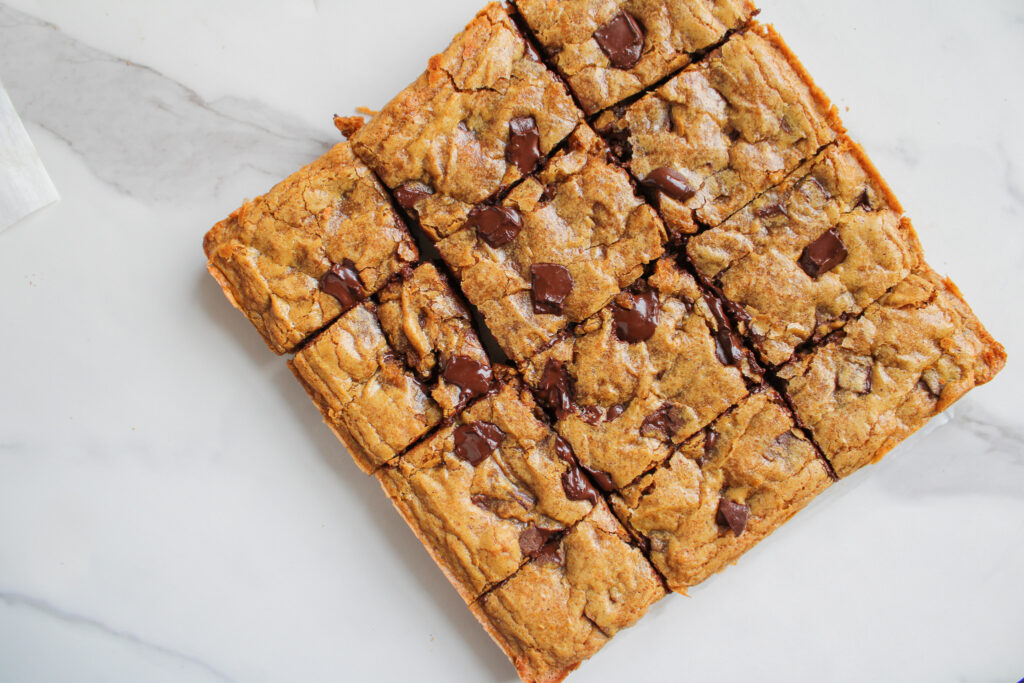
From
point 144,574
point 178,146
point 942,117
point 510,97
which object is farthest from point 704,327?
point 144,574

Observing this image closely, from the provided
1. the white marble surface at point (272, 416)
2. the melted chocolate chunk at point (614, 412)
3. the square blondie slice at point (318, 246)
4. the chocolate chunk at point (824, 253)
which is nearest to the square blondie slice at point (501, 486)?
the melted chocolate chunk at point (614, 412)

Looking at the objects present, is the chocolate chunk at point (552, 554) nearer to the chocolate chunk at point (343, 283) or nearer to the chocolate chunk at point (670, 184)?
the chocolate chunk at point (343, 283)

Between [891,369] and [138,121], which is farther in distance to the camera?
[138,121]

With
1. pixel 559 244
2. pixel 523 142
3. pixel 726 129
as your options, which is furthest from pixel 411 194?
pixel 726 129

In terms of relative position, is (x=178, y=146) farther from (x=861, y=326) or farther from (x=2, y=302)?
(x=861, y=326)

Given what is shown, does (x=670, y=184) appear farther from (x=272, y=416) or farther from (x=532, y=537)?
(x=272, y=416)

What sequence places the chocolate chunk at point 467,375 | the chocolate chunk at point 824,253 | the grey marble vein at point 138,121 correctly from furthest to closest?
the grey marble vein at point 138,121 → the chocolate chunk at point 467,375 → the chocolate chunk at point 824,253
